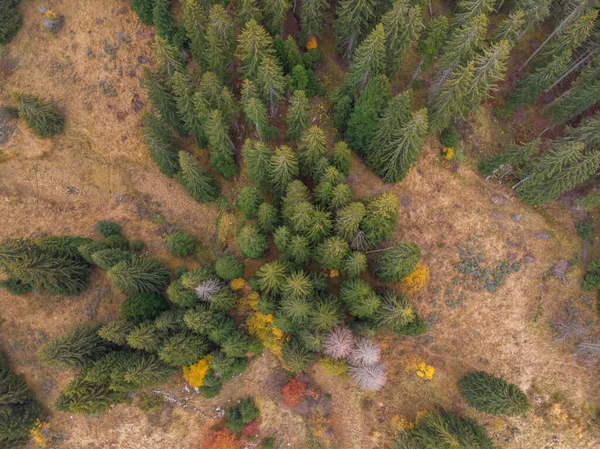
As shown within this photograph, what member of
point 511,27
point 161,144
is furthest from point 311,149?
point 511,27

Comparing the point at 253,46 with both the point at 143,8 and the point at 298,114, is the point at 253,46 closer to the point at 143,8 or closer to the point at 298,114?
the point at 298,114

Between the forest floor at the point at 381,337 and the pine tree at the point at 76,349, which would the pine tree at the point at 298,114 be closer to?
the forest floor at the point at 381,337

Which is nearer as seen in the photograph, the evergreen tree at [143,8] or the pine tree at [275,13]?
the pine tree at [275,13]

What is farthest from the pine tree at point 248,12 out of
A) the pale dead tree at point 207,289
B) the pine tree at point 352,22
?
the pale dead tree at point 207,289

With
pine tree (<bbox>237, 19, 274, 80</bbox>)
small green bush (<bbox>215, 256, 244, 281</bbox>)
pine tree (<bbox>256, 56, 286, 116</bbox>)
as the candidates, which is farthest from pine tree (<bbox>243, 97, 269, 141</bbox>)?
small green bush (<bbox>215, 256, 244, 281</bbox>)

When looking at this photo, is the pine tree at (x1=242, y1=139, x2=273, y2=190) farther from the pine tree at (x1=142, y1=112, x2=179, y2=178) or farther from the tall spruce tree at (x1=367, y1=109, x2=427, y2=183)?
the tall spruce tree at (x1=367, y1=109, x2=427, y2=183)

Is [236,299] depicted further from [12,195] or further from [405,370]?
[12,195]
